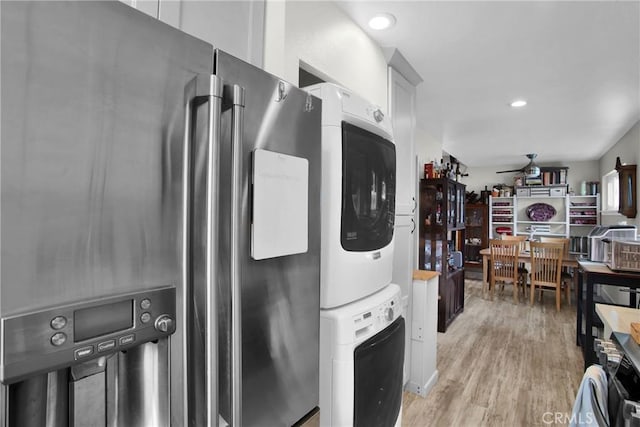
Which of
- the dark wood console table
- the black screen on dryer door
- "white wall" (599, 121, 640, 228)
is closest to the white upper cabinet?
the black screen on dryer door

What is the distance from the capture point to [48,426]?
0.49 metres

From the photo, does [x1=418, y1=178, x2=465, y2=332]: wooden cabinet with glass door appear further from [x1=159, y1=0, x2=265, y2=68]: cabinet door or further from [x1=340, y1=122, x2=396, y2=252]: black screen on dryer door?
[x1=159, y1=0, x2=265, y2=68]: cabinet door

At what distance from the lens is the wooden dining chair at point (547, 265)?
476 cm

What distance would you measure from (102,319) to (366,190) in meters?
0.94

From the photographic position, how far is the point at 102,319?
0.48 m

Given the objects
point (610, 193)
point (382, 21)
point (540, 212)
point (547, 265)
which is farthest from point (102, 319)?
point (540, 212)

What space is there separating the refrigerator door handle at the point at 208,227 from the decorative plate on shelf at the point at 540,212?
825 cm

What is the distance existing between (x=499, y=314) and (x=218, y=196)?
4.98m

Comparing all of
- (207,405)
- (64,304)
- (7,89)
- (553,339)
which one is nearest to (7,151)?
(7,89)

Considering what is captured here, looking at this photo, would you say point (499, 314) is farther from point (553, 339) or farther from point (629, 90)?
point (629, 90)

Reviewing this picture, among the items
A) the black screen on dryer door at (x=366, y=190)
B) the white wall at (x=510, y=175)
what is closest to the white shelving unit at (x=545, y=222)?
the white wall at (x=510, y=175)

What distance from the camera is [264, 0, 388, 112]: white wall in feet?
3.70

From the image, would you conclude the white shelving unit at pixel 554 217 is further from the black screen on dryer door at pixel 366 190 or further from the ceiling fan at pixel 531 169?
the black screen on dryer door at pixel 366 190

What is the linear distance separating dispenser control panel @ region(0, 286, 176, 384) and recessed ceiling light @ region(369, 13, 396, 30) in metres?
1.90
